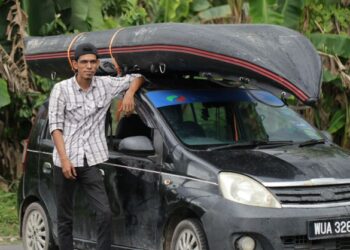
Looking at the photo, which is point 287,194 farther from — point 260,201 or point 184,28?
point 184,28

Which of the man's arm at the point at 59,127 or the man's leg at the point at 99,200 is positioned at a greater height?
the man's arm at the point at 59,127

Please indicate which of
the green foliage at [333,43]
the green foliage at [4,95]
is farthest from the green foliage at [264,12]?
the green foliage at [4,95]

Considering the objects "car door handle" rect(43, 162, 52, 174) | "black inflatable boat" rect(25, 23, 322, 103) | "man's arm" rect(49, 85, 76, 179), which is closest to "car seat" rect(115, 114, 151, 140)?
"black inflatable boat" rect(25, 23, 322, 103)

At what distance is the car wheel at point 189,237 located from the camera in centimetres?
705

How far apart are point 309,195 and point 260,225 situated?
493 mm

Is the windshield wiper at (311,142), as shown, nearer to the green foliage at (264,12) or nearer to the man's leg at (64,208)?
the man's leg at (64,208)

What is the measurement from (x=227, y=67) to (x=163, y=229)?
1465 mm

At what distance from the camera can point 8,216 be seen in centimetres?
1187

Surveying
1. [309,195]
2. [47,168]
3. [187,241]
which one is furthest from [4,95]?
[309,195]

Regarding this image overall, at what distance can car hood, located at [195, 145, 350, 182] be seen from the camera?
712 centimetres

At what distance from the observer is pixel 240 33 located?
789 cm

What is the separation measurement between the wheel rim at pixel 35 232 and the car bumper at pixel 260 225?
2.61 meters

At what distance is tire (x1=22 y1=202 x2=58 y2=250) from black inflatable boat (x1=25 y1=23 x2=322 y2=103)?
1641mm

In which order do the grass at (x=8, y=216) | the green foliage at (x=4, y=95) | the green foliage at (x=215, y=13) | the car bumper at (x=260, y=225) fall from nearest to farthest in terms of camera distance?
the car bumper at (x=260, y=225) < the grass at (x=8, y=216) < the green foliage at (x=4, y=95) < the green foliage at (x=215, y=13)
